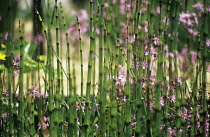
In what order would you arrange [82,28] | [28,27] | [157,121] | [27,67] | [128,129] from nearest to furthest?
[157,121], [128,129], [27,67], [82,28], [28,27]

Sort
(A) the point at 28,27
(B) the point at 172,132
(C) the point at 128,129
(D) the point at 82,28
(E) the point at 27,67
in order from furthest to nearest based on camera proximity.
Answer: (A) the point at 28,27, (D) the point at 82,28, (E) the point at 27,67, (B) the point at 172,132, (C) the point at 128,129

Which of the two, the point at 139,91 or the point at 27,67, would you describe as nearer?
the point at 139,91

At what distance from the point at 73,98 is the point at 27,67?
997mm

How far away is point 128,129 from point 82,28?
1.78 m

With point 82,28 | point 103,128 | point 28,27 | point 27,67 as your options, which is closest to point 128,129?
point 103,128

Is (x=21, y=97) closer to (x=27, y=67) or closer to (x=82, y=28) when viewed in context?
(x=27, y=67)

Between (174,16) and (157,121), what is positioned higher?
(174,16)

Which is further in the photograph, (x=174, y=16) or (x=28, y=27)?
(x=28, y=27)

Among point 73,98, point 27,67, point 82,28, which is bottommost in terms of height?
point 73,98

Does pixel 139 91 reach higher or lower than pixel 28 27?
lower

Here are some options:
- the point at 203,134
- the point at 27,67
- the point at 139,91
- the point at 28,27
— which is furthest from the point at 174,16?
the point at 28,27

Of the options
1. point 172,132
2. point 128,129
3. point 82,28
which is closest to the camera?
point 128,129

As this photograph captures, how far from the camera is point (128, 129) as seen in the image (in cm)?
101

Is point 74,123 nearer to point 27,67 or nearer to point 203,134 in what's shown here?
point 203,134
